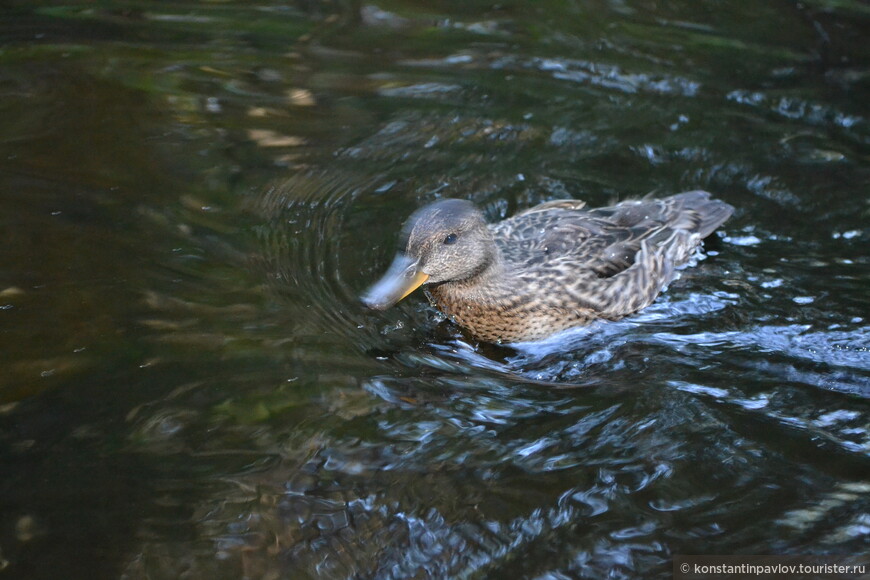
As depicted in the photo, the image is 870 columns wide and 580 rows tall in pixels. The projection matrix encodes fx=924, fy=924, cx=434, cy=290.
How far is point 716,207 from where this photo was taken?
6.46 metres

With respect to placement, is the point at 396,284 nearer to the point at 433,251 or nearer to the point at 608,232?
the point at 433,251

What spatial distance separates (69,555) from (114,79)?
4584mm

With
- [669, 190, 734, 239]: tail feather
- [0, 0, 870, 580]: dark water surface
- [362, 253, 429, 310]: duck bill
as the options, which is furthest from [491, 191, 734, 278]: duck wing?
[362, 253, 429, 310]: duck bill

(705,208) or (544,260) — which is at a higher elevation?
(705,208)

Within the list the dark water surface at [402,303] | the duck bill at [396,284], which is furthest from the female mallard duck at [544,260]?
the dark water surface at [402,303]

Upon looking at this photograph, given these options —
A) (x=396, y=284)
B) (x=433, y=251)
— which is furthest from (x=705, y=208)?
(x=396, y=284)

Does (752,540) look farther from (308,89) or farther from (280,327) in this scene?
(308,89)

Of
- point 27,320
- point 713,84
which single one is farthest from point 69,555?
point 713,84

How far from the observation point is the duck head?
5.25 m

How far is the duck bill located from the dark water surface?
0.88 ft

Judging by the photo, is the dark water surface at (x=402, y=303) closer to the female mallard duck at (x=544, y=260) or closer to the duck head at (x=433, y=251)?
the female mallard duck at (x=544, y=260)

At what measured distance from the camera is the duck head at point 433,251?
5.25 metres

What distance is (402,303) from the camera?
5910 millimetres

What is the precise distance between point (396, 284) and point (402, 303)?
678 mm
